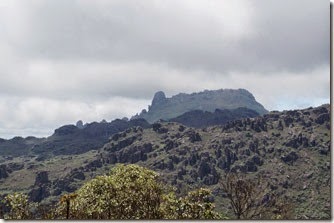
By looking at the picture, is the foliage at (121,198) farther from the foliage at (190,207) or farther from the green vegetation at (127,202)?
the foliage at (190,207)

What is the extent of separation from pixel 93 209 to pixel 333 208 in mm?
18175

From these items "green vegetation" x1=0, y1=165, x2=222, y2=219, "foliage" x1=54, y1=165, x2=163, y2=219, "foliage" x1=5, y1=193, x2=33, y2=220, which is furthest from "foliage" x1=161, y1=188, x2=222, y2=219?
"foliage" x1=5, y1=193, x2=33, y2=220

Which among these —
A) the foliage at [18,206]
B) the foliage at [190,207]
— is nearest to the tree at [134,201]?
the foliage at [190,207]

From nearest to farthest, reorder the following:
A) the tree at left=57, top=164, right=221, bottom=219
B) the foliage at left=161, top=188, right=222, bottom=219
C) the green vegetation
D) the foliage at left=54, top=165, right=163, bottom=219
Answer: the foliage at left=161, top=188, right=222, bottom=219 → the green vegetation → the tree at left=57, top=164, right=221, bottom=219 → the foliage at left=54, top=165, right=163, bottom=219

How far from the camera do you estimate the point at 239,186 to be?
29.4 m

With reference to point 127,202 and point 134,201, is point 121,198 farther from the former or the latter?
point 134,201

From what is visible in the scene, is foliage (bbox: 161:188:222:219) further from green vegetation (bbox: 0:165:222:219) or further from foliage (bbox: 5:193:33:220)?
foliage (bbox: 5:193:33:220)

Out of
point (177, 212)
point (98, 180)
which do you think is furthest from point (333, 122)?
point (98, 180)

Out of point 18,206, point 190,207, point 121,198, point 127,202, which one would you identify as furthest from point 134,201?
point 18,206

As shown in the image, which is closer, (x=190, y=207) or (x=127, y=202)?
(x=190, y=207)

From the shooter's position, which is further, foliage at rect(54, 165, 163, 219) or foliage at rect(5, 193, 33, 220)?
foliage at rect(54, 165, 163, 219)

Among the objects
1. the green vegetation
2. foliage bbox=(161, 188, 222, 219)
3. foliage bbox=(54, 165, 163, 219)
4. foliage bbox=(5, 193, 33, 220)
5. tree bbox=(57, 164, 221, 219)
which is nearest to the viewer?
foliage bbox=(5, 193, 33, 220)

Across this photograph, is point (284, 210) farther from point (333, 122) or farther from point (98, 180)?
point (333, 122)

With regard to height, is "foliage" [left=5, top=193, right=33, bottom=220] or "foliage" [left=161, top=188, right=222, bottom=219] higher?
"foliage" [left=5, top=193, right=33, bottom=220]
